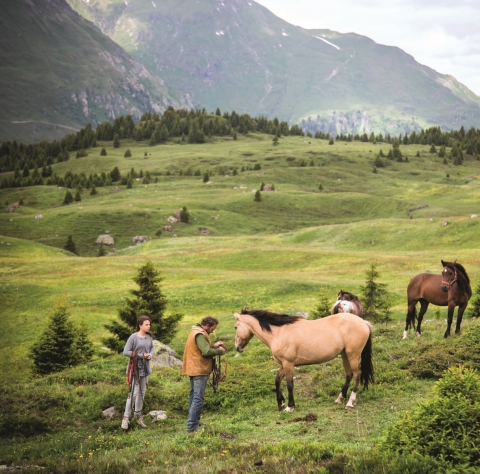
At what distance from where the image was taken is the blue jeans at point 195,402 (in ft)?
44.0

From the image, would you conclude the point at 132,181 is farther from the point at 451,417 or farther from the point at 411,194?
the point at 451,417

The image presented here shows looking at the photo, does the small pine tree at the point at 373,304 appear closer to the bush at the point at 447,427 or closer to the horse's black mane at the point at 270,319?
the horse's black mane at the point at 270,319

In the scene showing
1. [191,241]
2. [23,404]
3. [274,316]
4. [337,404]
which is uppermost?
[274,316]

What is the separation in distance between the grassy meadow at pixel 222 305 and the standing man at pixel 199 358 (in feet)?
2.88

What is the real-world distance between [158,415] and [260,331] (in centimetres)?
466

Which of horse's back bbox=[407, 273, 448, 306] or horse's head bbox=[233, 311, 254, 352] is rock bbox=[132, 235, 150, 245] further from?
horse's head bbox=[233, 311, 254, 352]

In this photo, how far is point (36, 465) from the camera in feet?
35.9

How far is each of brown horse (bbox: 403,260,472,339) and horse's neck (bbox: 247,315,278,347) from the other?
9182mm

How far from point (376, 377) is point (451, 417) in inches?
353

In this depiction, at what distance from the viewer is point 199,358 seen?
1380cm

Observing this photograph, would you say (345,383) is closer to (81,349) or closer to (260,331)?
(260,331)

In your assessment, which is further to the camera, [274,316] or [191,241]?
[191,241]

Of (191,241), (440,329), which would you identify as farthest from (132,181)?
(440,329)

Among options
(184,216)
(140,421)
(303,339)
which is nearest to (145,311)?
(140,421)
